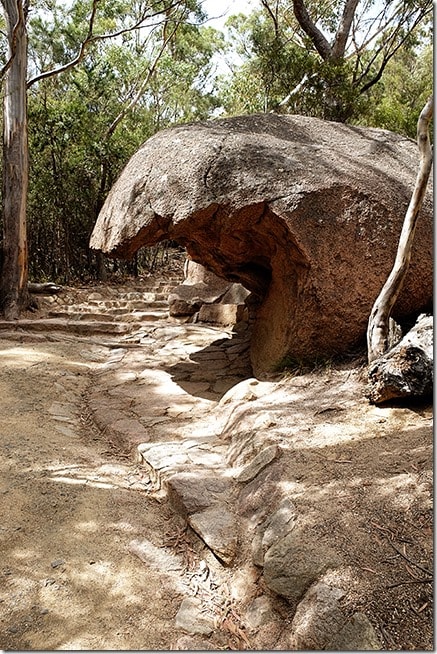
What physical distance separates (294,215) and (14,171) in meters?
5.74

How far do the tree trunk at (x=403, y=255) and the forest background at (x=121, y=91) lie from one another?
584 cm

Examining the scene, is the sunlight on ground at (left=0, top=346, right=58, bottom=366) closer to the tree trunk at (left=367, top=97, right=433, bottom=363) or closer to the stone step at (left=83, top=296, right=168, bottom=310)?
the stone step at (left=83, top=296, right=168, bottom=310)

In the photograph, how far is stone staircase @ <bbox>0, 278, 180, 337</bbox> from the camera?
7301mm

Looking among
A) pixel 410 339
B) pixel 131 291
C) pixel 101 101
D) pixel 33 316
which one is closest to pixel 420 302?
pixel 410 339

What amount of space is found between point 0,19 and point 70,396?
12.0m

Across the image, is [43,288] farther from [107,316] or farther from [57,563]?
[57,563]

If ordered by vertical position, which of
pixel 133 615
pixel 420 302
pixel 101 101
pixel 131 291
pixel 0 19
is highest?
pixel 0 19

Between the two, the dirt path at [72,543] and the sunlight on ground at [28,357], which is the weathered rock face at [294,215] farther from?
the dirt path at [72,543]

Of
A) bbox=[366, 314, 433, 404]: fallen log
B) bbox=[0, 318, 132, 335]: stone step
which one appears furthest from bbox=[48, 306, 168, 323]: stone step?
bbox=[366, 314, 433, 404]: fallen log

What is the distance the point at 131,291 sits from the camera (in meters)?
10.2

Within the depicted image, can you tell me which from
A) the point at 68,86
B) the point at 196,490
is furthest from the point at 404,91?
the point at 196,490

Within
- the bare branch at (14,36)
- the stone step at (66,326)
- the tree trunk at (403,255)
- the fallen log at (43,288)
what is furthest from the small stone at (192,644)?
the bare branch at (14,36)

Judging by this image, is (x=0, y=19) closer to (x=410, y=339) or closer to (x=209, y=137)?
(x=209, y=137)

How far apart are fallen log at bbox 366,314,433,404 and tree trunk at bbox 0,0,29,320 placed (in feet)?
20.5
